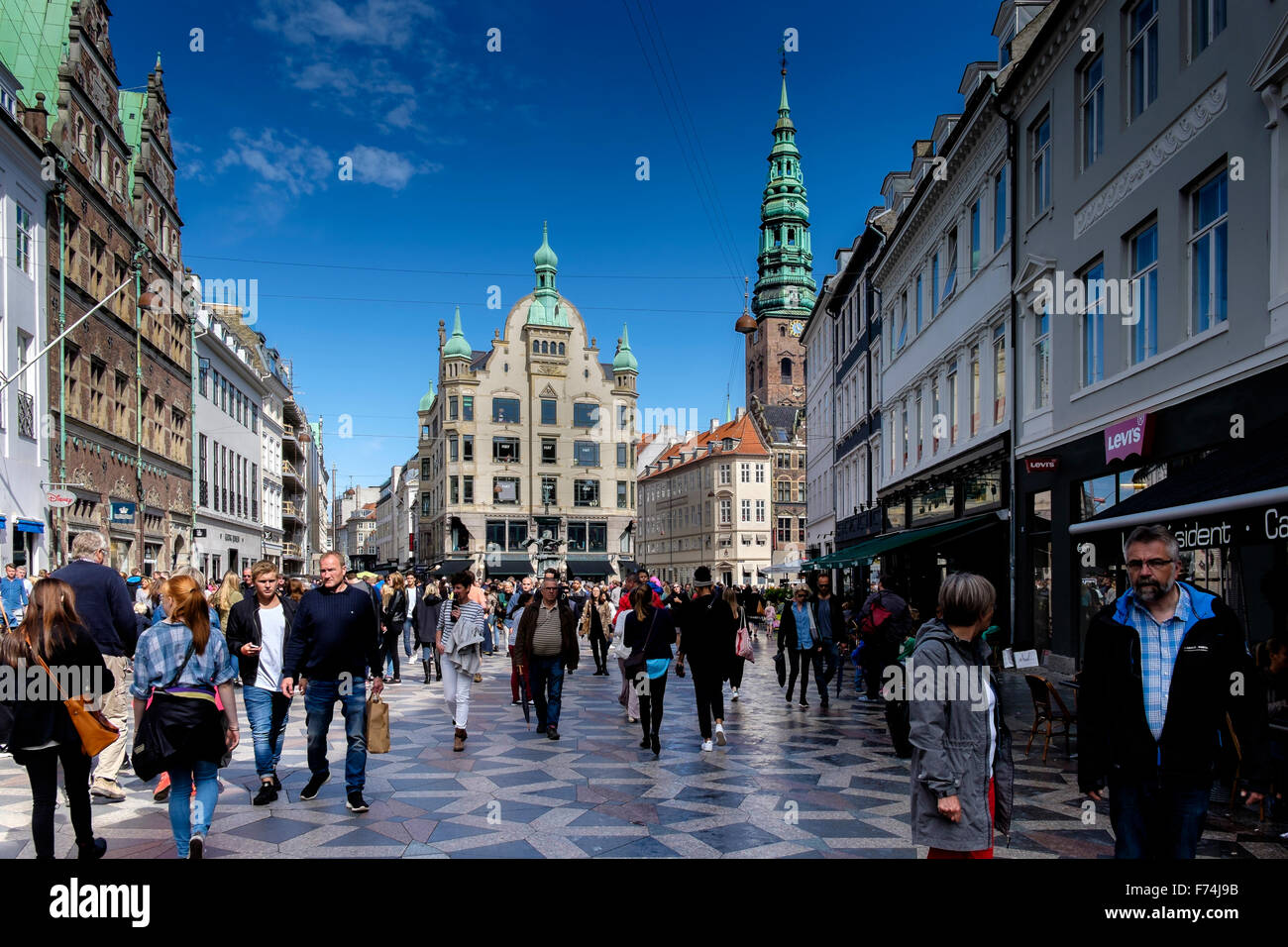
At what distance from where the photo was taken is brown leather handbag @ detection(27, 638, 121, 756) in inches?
220

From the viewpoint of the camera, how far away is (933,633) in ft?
14.8

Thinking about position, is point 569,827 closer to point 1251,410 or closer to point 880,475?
point 1251,410

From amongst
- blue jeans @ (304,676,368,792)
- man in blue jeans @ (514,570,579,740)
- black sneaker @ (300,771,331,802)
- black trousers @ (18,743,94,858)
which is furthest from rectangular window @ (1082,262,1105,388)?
black trousers @ (18,743,94,858)

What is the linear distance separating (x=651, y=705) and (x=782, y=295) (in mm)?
99320

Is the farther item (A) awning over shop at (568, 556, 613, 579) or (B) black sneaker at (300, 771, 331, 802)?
(A) awning over shop at (568, 556, 613, 579)

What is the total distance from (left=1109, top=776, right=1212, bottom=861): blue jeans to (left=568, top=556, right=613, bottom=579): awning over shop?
62.3m

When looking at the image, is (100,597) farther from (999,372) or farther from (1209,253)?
(999,372)

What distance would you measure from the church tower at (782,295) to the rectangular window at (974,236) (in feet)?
263

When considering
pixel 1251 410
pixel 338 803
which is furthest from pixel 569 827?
pixel 1251 410

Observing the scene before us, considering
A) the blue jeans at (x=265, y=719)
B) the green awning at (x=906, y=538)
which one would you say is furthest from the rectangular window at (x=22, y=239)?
the green awning at (x=906, y=538)

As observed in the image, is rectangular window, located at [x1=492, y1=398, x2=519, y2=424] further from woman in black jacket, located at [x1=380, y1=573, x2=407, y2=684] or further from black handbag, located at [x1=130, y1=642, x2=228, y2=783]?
black handbag, located at [x1=130, y1=642, x2=228, y2=783]

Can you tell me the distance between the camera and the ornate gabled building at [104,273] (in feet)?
77.7
